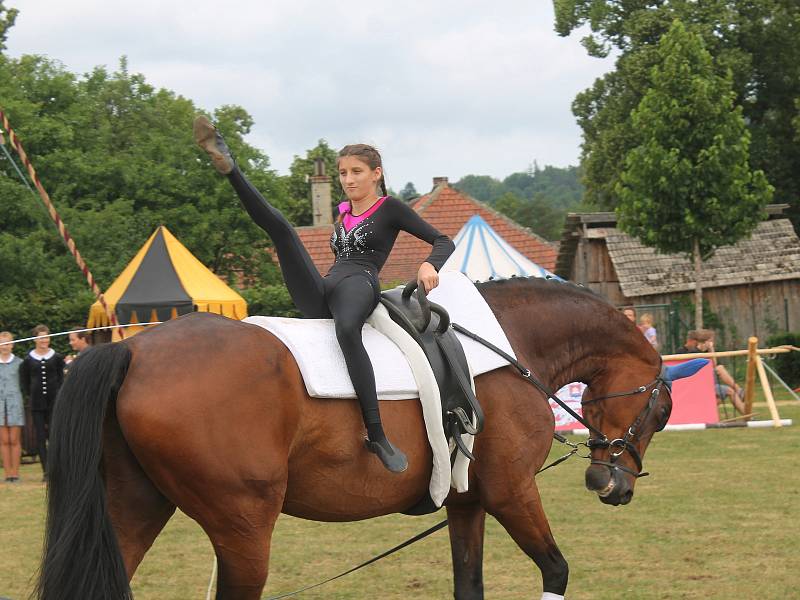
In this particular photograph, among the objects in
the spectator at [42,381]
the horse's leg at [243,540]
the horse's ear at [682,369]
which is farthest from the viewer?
the spectator at [42,381]

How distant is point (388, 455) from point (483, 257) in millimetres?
15521

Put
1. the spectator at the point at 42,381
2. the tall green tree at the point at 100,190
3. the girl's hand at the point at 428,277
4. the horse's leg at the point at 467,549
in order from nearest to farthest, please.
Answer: the girl's hand at the point at 428,277
the horse's leg at the point at 467,549
the spectator at the point at 42,381
the tall green tree at the point at 100,190

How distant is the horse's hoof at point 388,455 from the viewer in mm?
4866

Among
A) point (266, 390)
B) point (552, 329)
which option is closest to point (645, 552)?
point (552, 329)

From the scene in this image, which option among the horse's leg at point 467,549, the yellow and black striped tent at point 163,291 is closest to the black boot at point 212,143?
the horse's leg at point 467,549

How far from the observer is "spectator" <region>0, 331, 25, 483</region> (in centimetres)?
1443

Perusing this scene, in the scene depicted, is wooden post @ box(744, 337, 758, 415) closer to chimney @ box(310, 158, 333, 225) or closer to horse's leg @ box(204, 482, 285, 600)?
horse's leg @ box(204, 482, 285, 600)

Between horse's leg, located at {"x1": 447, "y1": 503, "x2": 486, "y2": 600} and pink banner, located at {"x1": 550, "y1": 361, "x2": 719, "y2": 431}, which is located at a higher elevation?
horse's leg, located at {"x1": 447, "y1": 503, "x2": 486, "y2": 600}

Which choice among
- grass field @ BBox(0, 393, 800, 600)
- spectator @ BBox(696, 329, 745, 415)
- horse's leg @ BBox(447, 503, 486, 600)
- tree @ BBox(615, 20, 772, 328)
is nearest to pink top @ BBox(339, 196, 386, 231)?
horse's leg @ BBox(447, 503, 486, 600)

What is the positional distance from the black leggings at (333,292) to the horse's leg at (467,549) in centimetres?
117

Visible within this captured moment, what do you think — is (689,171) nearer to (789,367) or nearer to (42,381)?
(789,367)

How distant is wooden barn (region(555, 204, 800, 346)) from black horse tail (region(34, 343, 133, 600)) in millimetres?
29475

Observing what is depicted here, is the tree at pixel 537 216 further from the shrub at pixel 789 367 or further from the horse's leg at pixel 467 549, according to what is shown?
the horse's leg at pixel 467 549

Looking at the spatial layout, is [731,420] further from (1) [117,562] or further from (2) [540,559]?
(1) [117,562]
